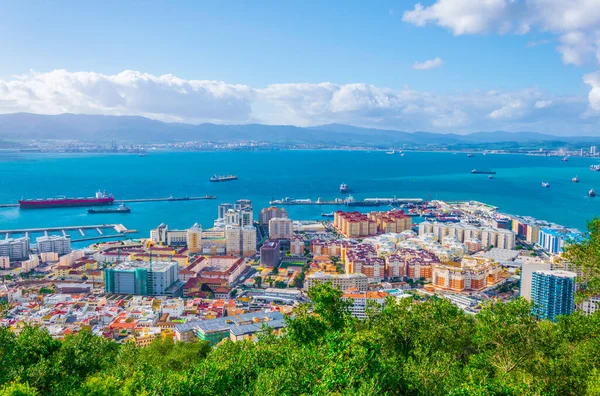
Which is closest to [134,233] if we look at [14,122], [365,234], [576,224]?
[365,234]

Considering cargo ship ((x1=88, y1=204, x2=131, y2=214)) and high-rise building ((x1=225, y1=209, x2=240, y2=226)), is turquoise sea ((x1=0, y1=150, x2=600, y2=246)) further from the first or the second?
high-rise building ((x1=225, y1=209, x2=240, y2=226))

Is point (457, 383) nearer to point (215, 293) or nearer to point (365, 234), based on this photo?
point (215, 293)

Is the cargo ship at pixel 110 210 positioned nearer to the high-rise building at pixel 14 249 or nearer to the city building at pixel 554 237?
the high-rise building at pixel 14 249

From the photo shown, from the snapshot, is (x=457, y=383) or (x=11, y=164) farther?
(x=11, y=164)

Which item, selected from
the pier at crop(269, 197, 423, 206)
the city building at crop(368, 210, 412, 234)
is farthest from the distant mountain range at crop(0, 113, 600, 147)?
the city building at crop(368, 210, 412, 234)

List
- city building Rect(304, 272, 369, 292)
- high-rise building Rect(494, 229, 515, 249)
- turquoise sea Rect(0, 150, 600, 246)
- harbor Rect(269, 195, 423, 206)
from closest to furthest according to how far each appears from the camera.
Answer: city building Rect(304, 272, 369, 292)
high-rise building Rect(494, 229, 515, 249)
turquoise sea Rect(0, 150, 600, 246)
harbor Rect(269, 195, 423, 206)

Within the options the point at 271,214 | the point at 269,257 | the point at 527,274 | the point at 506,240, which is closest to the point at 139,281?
the point at 269,257

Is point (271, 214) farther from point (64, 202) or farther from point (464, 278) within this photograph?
point (64, 202)

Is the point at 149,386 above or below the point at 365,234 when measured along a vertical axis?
above
